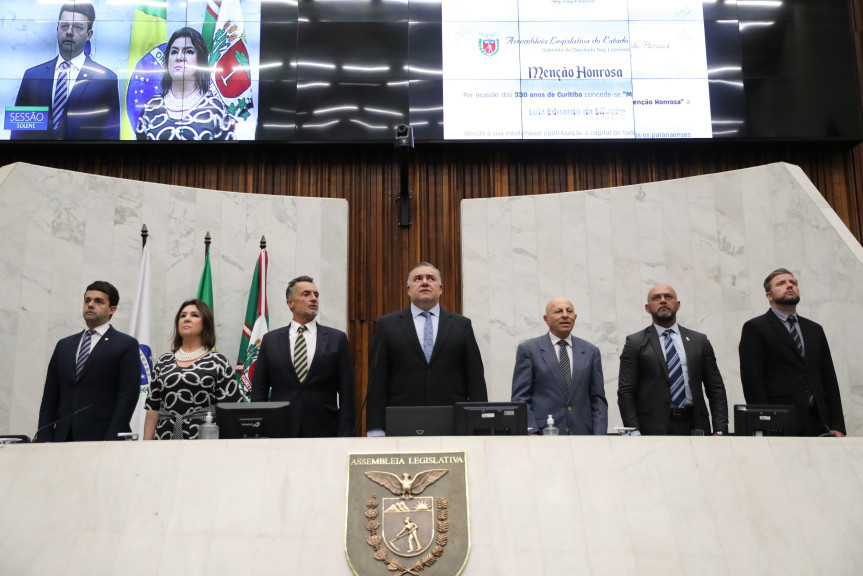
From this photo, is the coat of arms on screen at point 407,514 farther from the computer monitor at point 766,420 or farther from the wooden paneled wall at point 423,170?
the wooden paneled wall at point 423,170

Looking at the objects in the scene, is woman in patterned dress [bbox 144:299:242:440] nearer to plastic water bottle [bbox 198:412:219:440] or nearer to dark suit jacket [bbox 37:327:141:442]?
dark suit jacket [bbox 37:327:141:442]

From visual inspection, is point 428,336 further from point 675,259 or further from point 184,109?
point 184,109

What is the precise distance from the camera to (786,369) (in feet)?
13.5

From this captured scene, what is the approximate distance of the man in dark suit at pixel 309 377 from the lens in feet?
12.7

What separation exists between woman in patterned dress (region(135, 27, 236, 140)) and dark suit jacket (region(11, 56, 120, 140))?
268mm

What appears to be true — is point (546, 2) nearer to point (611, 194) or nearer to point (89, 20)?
point (611, 194)

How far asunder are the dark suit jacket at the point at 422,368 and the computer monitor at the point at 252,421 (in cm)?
80

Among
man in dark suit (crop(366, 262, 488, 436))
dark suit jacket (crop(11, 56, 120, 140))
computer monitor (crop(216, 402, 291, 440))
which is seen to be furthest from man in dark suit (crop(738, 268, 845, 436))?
dark suit jacket (crop(11, 56, 120, 140))

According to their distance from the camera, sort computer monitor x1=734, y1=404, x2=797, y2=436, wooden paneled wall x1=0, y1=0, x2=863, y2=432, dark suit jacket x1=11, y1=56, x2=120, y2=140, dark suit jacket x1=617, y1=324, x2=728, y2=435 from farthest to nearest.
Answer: wooden paneled wall x1=0, y1=0, x2=863, y2=432 < dark suit jacket x1=11, y1=56, x2=120, y2=140 < dark suit jacket x1=617, y1=324, x2=728, y2=435 < computer monitor x1=734, y1=404, x2=797, y2=436

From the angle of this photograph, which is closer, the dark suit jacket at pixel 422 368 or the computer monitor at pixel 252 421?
the computer monitor at pixel 252 421

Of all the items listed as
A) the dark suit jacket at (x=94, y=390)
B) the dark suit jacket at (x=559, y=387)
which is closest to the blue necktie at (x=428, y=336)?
the dark suit jacket at (x=559, y=387)

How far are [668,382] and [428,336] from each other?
1.13 meters

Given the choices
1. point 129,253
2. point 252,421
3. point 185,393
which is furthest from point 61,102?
point 252,421

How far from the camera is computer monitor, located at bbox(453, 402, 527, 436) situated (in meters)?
3.13
